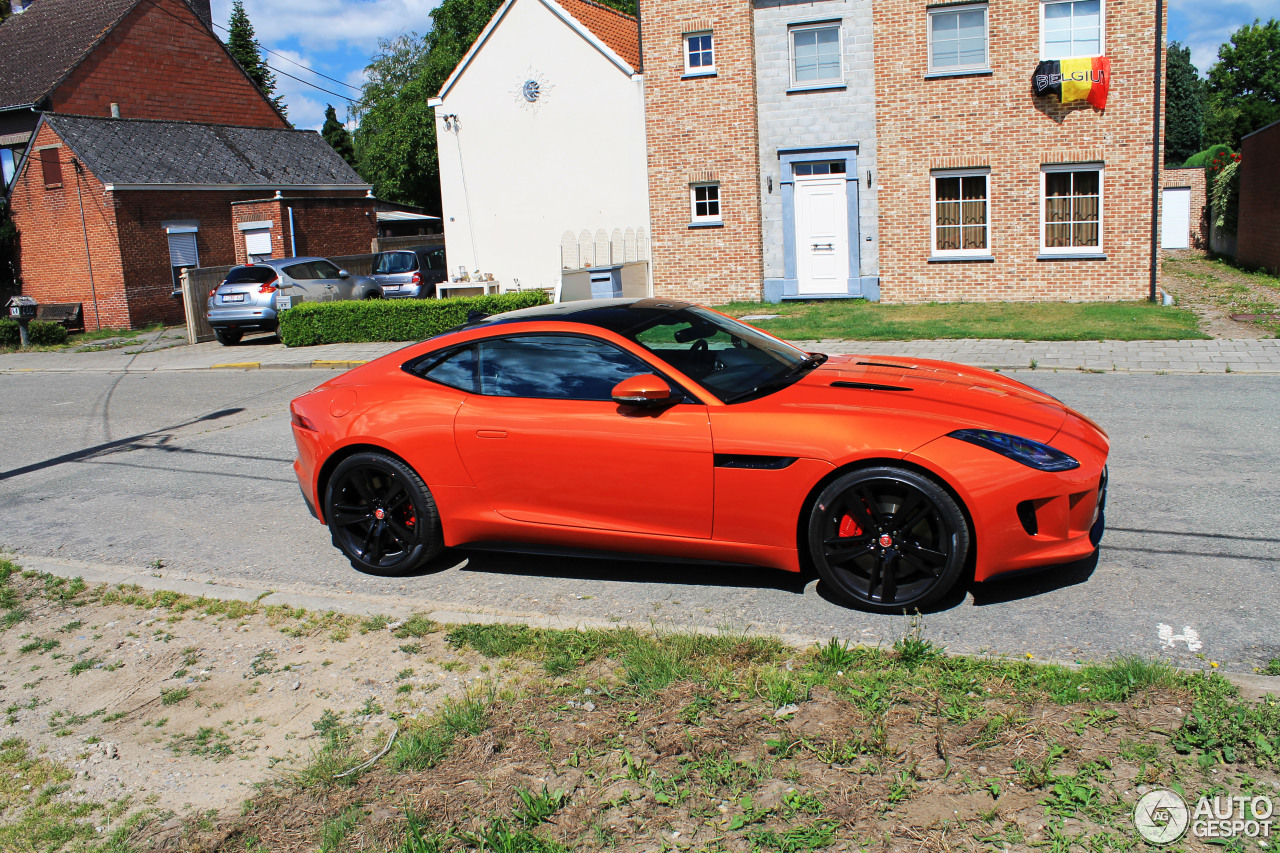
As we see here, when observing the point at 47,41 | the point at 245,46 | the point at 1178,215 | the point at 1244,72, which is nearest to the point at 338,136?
the point at 245,46

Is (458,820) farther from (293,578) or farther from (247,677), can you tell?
(293,578)

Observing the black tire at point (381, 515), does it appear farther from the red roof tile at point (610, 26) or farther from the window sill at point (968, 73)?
the red roof tile at point (610, 26)

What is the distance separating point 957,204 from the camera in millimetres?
19328

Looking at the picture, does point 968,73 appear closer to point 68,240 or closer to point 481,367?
point 481,367

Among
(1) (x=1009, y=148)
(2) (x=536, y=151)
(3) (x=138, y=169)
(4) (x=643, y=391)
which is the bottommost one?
(4) (x=643, y=391)

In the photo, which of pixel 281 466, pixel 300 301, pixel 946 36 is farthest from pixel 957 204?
pixel 281 466

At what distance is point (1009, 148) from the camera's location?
61.2ft

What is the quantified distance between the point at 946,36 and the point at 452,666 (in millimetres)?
17841

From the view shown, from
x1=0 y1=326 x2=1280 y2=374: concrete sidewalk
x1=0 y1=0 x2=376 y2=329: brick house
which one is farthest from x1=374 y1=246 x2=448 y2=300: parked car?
x1=0 y1=0 x2=376 y2=329: brick house

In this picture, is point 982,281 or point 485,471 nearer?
point 485,471

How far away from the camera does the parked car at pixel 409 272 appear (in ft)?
79.0

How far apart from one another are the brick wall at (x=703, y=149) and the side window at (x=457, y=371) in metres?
16.0

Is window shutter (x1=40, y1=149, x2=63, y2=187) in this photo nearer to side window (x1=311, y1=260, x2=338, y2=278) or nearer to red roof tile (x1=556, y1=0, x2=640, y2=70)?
side window (x1=311, y1=260, x2=338, y2=278)

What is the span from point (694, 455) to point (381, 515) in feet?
6.35
